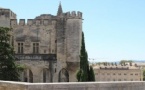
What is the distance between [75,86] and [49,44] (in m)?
34.1

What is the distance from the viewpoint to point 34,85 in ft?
27.3

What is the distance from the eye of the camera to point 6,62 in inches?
1181

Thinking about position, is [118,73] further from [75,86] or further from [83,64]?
[75,86]

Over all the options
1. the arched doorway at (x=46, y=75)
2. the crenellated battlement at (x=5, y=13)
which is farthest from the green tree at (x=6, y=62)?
the crenellated battlement at (x=5, y=13)

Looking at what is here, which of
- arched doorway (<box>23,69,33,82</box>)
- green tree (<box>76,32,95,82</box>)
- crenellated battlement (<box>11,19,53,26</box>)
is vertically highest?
crenellated battlement (<box>11,19,53,26</box>)

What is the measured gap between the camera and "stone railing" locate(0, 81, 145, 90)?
8.40 m

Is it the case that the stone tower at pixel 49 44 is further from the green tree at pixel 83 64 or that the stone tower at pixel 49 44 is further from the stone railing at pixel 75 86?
the stone railing at pixel 75 86

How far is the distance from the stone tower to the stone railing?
30.9 metres

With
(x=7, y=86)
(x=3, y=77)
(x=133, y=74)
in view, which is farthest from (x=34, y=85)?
(x=133, y=74)

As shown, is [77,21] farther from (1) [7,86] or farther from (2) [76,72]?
(1) [7,86]

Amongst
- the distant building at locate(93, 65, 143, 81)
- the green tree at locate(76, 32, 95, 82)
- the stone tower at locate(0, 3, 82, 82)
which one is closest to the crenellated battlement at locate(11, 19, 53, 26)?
the stone tower at locate(0, 3, 82, 82)

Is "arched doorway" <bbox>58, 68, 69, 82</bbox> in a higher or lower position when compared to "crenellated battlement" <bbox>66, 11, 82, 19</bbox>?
lower

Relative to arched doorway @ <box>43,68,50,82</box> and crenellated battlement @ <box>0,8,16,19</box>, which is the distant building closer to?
arched doorway @ <box>43,68,50,82</box>

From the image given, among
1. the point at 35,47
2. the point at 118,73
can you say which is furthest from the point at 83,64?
the point at 118,73
